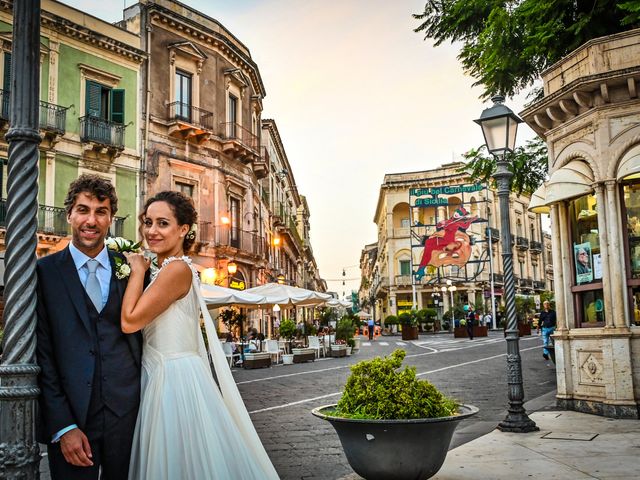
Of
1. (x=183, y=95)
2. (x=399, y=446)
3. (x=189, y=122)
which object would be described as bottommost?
(x=399, y=446)

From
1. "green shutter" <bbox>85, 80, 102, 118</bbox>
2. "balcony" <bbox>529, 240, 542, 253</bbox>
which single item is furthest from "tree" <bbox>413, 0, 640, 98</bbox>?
"balcony" <bbox>529, 240, 542, 253</bbox>

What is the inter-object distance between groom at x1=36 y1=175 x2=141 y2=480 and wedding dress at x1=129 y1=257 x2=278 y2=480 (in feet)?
0.32

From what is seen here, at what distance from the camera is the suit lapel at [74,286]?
104 inches

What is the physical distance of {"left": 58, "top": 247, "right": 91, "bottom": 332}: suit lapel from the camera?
8.66ft

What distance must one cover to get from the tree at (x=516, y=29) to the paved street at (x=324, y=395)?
6.05 meters

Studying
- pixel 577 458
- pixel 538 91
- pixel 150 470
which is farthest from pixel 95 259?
pixel 538 91

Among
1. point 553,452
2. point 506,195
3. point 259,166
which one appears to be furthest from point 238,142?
point 553,452

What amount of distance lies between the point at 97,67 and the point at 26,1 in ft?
71.3

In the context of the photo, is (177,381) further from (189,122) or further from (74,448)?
(189,122)

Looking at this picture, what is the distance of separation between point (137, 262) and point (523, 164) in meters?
12.7

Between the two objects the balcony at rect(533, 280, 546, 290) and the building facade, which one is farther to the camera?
the balcony at rect(533, 280, 546, 290)

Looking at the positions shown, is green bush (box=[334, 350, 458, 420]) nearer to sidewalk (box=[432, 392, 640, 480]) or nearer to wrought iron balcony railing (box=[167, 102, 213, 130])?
sidewalk (box=[432, 392, 640, 480])

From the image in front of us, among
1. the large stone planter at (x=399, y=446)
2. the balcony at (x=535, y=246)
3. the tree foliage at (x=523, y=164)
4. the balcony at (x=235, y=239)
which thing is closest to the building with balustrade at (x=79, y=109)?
the balcony at (x=235, y=239)

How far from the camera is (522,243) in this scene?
206ft
